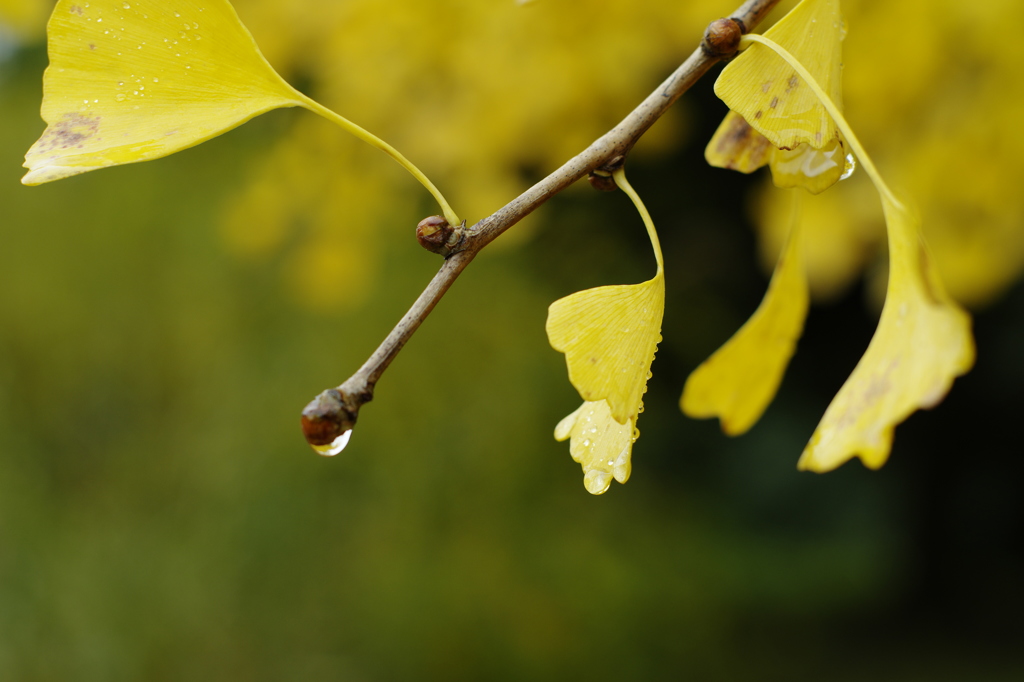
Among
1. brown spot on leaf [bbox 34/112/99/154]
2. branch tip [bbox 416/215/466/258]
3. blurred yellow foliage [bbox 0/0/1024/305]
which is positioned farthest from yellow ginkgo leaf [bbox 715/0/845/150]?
blurred yellow foliage [bbox 0/0/1024/305]

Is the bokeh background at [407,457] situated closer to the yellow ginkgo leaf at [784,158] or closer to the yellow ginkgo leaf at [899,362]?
the yellow ginkgo leaf at [784,158]

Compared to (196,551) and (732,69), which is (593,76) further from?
(196,551)

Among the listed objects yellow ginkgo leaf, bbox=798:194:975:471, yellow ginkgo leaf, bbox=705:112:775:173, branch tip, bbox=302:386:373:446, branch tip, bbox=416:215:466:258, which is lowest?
yellow ginkgo leaf, bbox=798:194:975:471

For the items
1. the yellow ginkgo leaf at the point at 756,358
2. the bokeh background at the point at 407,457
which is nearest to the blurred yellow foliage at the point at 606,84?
the bokeh background at the point at 407,457

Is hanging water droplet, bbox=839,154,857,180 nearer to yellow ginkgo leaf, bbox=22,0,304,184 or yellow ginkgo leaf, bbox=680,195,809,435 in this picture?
yellow ginkgo leaf, bbox=680,195,809,435

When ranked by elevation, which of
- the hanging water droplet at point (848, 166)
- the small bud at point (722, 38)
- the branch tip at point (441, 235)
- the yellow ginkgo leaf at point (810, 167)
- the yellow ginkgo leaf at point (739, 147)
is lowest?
the hanging water droplet at point (848, 166)

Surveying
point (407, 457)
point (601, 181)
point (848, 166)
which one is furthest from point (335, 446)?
point (407, 457)
